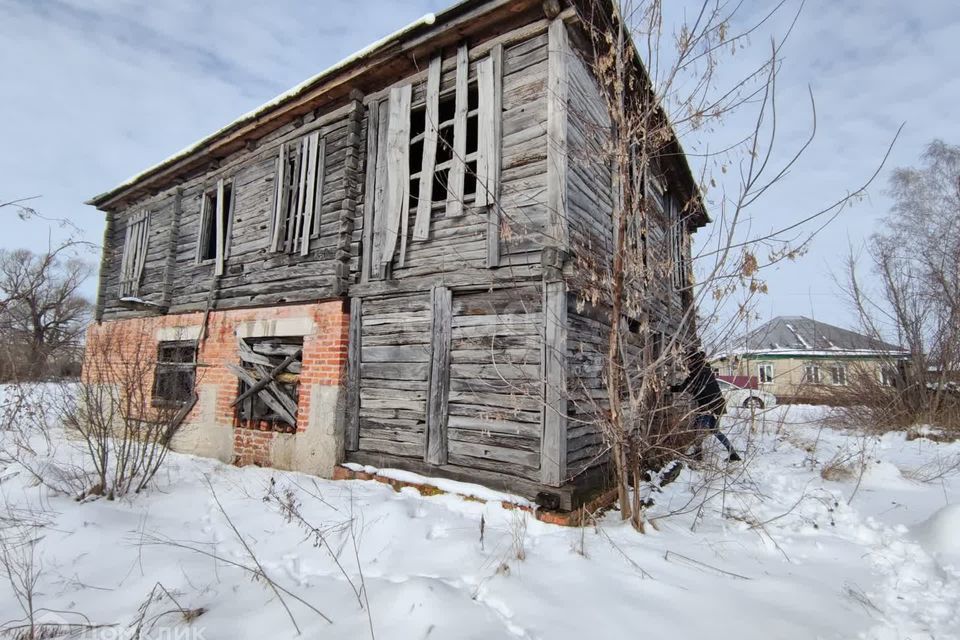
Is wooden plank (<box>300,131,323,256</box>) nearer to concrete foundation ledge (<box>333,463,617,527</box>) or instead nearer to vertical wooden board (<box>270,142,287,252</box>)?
vertical wooden board (<box>270,142,287,252</box>)

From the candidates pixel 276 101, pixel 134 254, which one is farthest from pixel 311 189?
pixel 134 254

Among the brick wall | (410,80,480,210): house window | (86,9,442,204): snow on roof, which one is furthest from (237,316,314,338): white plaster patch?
(86,9,442,204): snow on roof

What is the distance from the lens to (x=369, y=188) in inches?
242

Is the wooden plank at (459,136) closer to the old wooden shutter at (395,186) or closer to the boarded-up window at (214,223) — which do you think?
the old wooden shutter at (395,186)

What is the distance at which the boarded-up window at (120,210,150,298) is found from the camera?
962 centimetres

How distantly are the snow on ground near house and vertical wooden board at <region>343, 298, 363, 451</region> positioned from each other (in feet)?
2.60

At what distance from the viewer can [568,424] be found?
4.39 metres

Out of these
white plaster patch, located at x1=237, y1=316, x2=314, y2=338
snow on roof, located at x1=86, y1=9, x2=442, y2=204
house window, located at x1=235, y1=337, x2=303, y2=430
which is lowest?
house window, located at x1=235, y1=337, x2=303, y2=430

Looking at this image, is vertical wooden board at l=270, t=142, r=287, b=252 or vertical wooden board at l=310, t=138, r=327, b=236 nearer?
vertical wooden board at l=310, t=138, r=327, b=236

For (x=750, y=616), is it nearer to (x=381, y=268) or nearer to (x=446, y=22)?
(x=381, y=268)

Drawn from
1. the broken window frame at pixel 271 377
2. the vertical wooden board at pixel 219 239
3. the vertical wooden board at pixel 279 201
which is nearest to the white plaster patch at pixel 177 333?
the vertical wooden board at pixel 219 239

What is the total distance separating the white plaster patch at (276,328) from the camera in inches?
251

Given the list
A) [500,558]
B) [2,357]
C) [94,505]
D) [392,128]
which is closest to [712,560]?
[500,558]

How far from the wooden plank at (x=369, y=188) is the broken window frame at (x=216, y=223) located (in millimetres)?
3404
